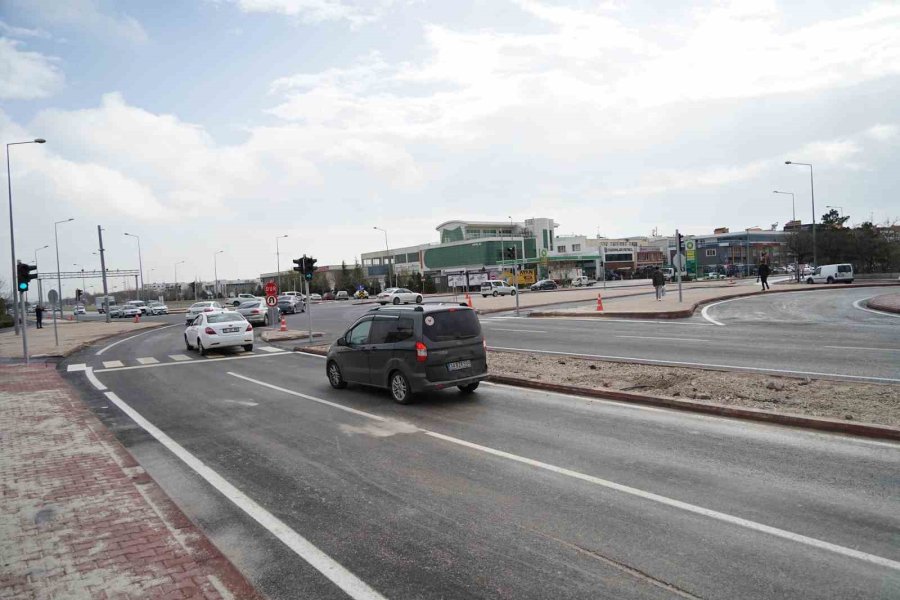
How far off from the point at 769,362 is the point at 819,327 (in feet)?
25.3

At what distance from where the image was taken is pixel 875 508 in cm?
501

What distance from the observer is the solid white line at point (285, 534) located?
160 inches

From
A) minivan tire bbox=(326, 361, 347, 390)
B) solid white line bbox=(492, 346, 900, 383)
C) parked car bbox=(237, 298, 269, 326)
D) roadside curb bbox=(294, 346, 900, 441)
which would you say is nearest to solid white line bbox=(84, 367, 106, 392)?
minivan tire bbox=(326, 361, 347, 390)

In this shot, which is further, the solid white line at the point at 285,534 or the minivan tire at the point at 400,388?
the minivan tire at the point at 400,388

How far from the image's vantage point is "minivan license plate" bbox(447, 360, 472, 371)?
33.7ft

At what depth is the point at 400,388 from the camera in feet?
34.0

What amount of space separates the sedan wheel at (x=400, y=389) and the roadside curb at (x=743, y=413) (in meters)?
2.59

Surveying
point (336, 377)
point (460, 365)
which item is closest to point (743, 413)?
point (460, 365)

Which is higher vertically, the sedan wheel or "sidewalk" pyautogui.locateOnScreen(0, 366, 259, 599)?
the sedan wheel

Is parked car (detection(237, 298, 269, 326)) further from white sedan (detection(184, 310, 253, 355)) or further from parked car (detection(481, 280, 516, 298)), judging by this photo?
parked car (detection(481, 280, 516, 298))

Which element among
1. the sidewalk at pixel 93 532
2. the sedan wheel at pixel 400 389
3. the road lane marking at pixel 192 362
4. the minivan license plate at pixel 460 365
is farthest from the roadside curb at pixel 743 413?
the road lane marking at pixel 192 362

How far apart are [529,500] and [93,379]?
14.2 m

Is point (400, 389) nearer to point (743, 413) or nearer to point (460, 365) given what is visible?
point (460, 365)

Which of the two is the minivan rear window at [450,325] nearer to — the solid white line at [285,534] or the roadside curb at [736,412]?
the roadside curb at [736,412]
